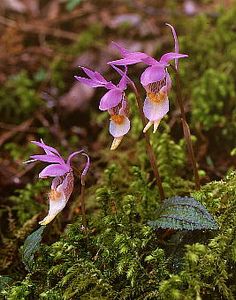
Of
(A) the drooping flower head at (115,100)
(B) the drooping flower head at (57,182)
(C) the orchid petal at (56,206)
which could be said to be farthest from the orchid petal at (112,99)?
(C) the orchid petal at (56,206)

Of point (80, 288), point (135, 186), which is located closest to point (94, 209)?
point (135, 186)

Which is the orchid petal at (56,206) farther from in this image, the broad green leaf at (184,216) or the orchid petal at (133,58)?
the orchid petal at (133,58)

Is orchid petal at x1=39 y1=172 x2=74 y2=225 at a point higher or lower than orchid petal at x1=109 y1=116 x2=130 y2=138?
lower

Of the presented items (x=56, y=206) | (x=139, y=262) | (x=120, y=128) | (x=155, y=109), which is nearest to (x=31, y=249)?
(x=56, y=206)

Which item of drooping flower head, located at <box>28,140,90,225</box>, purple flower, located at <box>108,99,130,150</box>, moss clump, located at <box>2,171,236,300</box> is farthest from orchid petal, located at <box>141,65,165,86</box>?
moss clump, located at <box>2,171,236,300</box>

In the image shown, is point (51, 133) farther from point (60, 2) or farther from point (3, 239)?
point (60, 2)

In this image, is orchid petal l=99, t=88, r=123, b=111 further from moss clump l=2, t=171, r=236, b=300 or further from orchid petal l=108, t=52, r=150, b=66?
moss clump l=2, t=171, r=236, b=300
